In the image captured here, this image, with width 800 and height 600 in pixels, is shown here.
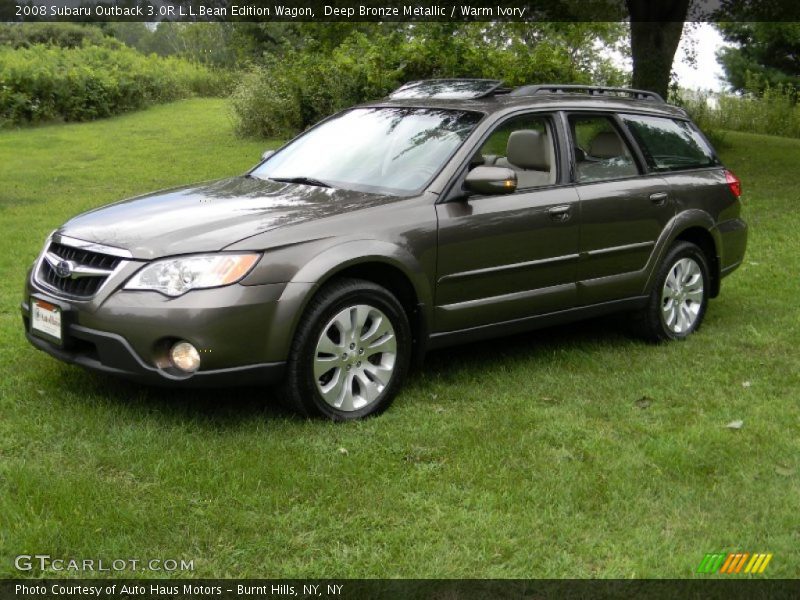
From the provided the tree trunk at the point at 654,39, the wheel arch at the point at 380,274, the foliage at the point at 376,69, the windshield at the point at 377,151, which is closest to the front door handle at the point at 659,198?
the windshield at the point at 377,151

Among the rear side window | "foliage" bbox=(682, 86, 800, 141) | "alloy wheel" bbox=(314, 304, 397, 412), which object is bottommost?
"foliage" bbox=(682, 86, 800, 141)

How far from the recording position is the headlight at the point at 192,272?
15.5 ft

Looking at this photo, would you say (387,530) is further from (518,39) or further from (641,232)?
(518,39)

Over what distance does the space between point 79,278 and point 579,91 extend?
369 cm

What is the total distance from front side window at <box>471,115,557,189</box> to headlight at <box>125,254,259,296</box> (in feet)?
6.64

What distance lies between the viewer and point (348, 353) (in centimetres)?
512

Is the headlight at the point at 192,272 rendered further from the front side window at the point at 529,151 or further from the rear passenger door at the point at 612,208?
the rear passenger door at the point at 612,208

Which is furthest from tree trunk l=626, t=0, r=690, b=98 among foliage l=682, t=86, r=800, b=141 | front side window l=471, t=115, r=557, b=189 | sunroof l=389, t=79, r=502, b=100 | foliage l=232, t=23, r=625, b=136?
front side window l=471, t=115, r=557, b=189

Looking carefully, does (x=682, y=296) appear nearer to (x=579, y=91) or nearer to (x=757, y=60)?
(x=579, y=91)

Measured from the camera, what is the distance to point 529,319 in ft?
19.7

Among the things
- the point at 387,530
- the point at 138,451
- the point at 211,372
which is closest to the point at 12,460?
the point at 138,451

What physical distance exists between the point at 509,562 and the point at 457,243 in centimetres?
217

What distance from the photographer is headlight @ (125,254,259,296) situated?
4.72 meters

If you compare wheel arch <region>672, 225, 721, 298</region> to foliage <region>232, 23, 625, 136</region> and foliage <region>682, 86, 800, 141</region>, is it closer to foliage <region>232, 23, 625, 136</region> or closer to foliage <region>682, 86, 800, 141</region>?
foliage <region>232, 23, 625, 136</region>
